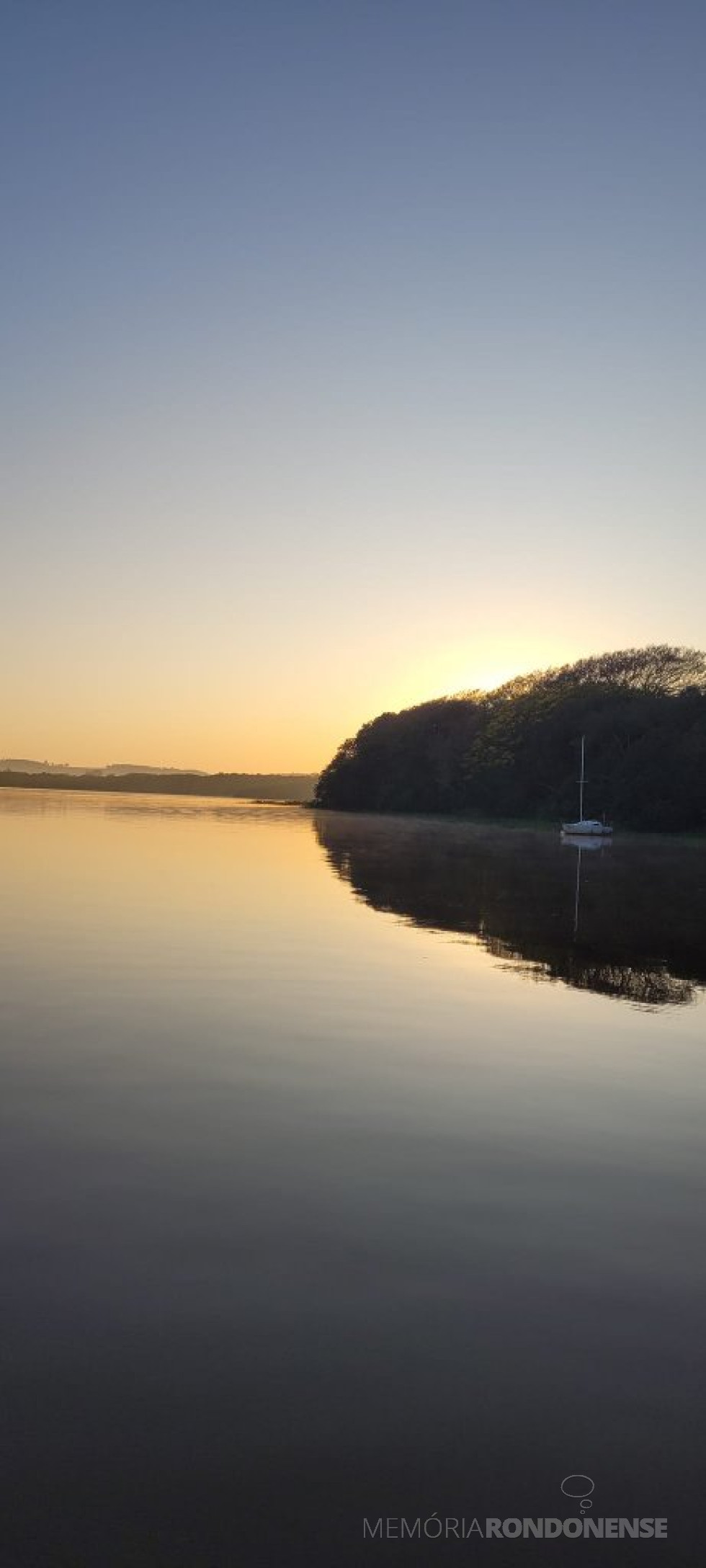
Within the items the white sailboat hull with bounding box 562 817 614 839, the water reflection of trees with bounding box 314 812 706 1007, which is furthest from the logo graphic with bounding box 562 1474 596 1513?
the white sailboat hull with bounding box 562 817 614 839

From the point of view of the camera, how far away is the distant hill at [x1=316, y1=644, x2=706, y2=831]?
329 ft

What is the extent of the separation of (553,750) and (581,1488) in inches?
4628

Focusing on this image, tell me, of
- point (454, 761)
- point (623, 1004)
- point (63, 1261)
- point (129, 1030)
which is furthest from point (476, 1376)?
point (454, 761)

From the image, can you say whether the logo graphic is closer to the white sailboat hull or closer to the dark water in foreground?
the dark water in foreground

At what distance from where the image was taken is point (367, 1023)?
12.8m

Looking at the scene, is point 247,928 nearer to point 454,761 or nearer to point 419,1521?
point 419,1521

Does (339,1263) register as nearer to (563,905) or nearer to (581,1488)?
(581,1488)

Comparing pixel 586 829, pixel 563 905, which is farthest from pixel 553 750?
pixel 563 905

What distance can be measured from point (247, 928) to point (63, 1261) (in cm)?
1512

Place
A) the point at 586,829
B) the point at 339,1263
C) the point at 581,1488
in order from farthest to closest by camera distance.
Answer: the point at 586,829
the point at 339,1263
the point at 581,1488

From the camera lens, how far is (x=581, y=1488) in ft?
13.1

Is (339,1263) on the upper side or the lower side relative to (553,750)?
lower

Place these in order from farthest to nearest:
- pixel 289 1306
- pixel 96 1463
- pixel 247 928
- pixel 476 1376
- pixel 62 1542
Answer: pixel 247 928 → pixel 289 1306 → pixel 476 1376 → pixel 96 1463 → pixel 62 1542

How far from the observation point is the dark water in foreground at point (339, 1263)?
12.7ft
